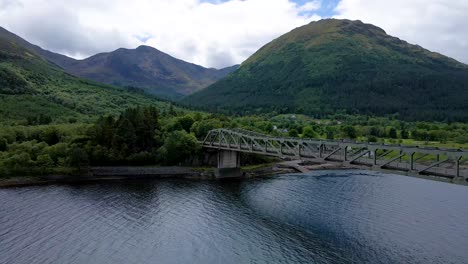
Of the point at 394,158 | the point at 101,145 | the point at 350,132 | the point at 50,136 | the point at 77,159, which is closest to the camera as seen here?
the point at 394,158

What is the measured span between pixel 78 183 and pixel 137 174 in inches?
542

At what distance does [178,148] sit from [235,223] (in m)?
45.4

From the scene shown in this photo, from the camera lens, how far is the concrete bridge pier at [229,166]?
96.6m

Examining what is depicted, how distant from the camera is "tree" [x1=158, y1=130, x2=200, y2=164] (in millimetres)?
99250

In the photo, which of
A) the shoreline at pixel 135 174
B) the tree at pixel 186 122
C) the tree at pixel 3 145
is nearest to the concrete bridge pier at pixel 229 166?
the shoreline at pixel 135 174

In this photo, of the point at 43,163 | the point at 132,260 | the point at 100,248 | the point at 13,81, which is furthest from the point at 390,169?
the point at 13,81

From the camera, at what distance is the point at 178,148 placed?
329 ft

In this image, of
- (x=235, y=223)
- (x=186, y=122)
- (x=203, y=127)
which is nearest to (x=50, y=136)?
(x=186, y=122)

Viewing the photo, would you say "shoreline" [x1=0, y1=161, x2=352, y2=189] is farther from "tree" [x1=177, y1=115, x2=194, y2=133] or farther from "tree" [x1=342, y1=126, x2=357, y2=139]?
"tree" [x1=342, y1=126, x2=357, y2=139]

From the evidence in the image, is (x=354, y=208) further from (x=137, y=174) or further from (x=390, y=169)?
(x=137, y=174)

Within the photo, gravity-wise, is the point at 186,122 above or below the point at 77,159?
above

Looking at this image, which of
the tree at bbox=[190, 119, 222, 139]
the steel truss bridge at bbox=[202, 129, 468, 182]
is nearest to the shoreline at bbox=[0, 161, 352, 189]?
the tree at bbox=[190, 119, 222, 139]

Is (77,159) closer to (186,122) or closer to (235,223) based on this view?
(186,122)

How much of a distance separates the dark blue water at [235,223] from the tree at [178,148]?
14821mm
